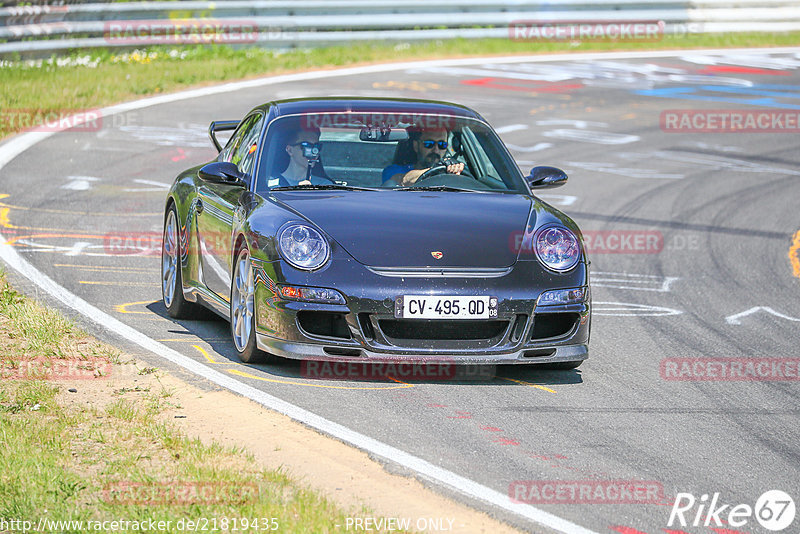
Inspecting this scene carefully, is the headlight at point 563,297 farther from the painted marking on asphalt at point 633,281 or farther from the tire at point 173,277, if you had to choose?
the painted marking on asphalt at point 633,281

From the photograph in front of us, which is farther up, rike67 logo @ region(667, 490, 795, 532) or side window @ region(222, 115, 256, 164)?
side window @ region(222, 115, 256, 164)

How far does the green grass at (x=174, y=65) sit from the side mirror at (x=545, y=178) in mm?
10284

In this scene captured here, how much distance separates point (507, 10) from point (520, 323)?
839 inches

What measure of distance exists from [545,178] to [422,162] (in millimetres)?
763

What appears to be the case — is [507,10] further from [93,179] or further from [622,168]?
[93,179]

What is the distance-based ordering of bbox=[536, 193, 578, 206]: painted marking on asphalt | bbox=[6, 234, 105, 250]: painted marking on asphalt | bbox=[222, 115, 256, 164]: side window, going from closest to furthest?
bbox=[222, 115, 256, 164]: side window < bbox=[6, 234, 105, 250]: painted marking on asphalt < bbox=[536, 193, 578, 206]: painted marking on asphalt

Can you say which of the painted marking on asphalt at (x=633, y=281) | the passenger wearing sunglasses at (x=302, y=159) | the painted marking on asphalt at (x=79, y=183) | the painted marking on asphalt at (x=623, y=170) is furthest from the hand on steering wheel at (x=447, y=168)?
the painted marking on asphalt at (x=623, y=170)

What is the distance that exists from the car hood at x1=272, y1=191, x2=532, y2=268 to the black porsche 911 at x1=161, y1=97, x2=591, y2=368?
0.4 inches

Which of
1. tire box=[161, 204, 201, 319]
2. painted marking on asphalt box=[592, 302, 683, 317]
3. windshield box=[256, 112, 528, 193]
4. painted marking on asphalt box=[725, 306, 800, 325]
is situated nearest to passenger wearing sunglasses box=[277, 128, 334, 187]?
windshield box=[256, 112, 528, 193]

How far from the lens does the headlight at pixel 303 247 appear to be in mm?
6484

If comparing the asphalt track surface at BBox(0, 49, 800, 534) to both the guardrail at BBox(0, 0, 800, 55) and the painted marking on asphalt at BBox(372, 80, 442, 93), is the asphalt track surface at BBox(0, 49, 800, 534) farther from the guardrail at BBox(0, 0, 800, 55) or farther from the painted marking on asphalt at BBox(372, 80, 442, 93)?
the guardrail at BBox(0, 0, 800, 55)

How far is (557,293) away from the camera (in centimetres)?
664

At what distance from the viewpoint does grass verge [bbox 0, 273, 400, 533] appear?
4.36 m

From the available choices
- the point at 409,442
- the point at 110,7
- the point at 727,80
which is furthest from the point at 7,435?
the point at 727,80
